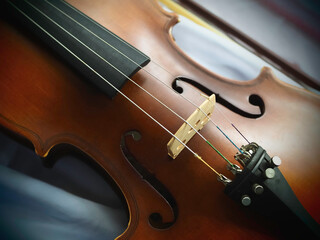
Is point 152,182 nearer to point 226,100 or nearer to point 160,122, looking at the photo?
point 160,122

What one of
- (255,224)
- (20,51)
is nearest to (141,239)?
(255,224)

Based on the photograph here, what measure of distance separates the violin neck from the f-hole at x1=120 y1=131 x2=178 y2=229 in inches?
6.0

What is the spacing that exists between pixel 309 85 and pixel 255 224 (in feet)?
2.53

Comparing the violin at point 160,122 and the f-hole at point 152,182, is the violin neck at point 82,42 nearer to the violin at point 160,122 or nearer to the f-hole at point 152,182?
the violin at point 160,122

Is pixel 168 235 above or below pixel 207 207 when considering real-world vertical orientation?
below

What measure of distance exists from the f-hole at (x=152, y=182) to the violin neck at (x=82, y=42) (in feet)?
0.50

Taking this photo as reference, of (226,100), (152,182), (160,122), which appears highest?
(226,100)

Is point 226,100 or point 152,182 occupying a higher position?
point 226,100

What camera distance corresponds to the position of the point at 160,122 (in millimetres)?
721

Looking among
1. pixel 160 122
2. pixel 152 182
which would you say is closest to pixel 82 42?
pixel 160 122

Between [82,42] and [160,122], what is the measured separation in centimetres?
38

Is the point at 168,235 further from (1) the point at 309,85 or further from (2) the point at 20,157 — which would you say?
(1) the point at 309,85

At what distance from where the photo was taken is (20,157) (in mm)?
959

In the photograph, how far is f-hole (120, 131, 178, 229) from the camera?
698mm
